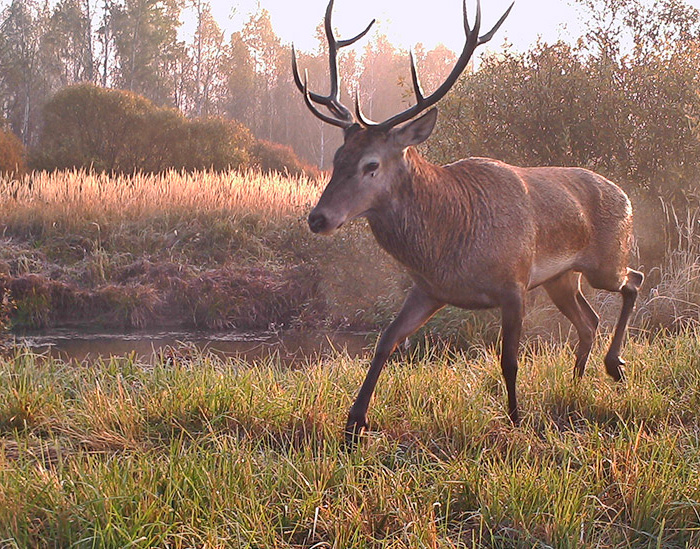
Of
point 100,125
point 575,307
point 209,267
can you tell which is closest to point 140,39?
point 100,125

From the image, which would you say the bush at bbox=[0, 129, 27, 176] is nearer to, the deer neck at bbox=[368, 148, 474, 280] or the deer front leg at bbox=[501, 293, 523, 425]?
the deer neck at bbox=[368, 148, 474, 280]

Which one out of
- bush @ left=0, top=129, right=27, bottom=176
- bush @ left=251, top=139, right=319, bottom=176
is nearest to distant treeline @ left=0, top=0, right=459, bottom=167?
bush @ left=251, top=139, right=319, bottom=176

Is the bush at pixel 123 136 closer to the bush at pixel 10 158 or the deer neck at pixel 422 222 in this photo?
the bush at pixel 10 158

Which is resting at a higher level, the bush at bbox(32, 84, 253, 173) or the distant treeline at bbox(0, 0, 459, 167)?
the distant treeline at bbox(0, 0, 459, 167)

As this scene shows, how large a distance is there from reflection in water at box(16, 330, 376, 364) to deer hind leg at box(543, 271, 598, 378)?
11.1 ft

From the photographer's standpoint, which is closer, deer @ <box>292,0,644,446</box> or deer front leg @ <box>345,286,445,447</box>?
deer @ <box>292,0,644,446</box>

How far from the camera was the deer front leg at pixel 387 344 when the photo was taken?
3.98 metres

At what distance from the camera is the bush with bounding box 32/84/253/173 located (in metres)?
18.9

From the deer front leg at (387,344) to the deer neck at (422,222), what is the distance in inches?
8.2

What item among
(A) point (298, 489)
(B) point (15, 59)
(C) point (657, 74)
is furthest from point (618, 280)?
(B) point (15, 59)

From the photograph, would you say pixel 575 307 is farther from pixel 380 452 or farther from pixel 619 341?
pixel 380 452

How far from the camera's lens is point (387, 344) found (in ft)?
13.4

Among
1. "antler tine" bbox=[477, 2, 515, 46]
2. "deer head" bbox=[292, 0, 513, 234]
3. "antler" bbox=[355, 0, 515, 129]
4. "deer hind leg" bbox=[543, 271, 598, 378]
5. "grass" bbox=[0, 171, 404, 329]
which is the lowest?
"grass" bbox=[0, 171, 404, 329]

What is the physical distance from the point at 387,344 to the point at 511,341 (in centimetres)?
62
